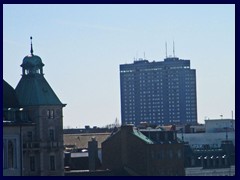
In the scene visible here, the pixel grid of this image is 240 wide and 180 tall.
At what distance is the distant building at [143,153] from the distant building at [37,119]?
4.25m

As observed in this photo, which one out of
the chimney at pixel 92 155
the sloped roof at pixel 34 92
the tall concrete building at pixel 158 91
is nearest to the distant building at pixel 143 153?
the chimney at pixel 92 155

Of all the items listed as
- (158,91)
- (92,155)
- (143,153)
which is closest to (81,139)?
(92,155)

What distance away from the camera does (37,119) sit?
29938 millimetres

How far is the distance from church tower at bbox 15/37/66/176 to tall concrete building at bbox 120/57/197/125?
36.2 m

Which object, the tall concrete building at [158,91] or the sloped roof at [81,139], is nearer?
the sloped roof at [81,139]

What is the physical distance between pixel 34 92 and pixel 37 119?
96 centimetres

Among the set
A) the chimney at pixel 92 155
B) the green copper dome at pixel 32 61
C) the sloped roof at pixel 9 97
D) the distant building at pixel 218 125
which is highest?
the green copper dome at pixel 32 61

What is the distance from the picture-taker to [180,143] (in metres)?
36.4

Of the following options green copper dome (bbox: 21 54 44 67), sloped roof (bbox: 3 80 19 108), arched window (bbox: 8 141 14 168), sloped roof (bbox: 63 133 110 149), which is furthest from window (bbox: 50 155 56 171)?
sloped roof (bbox: 63 133 110 149)

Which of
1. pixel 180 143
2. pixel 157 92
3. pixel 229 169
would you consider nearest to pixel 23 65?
pixel 180 143

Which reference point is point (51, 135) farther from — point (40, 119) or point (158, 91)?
point (158, 91)

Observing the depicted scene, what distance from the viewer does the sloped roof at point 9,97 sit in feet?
94.9

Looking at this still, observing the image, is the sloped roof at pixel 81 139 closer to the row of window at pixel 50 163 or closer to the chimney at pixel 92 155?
the chimney at pixel 92 155
